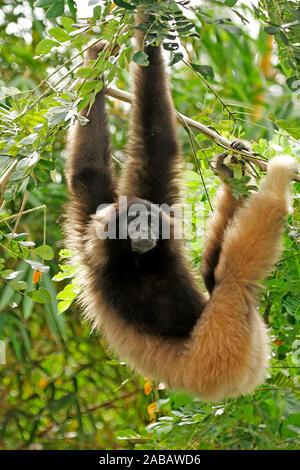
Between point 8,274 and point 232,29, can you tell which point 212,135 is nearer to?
point 232,29

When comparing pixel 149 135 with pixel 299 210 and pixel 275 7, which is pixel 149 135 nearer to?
pixel 299 210

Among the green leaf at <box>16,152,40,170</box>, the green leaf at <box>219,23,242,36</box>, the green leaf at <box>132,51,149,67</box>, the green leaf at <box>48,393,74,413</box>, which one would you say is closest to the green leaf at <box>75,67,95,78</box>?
the green leaf at <box>132,51,149,67</box>

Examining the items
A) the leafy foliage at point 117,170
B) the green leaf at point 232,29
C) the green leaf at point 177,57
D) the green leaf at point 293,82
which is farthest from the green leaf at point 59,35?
the green leaf at point 293,82

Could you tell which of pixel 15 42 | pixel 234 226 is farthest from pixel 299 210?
pixel 15 42

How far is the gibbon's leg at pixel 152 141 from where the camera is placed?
3.00m

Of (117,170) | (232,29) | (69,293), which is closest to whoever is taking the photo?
(232,29)

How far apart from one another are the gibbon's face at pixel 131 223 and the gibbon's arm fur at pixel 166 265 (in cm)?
3

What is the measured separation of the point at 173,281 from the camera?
3.11 m

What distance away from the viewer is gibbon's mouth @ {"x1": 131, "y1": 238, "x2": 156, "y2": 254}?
2838 mm

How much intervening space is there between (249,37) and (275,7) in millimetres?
3750

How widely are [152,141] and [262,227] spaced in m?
0.83

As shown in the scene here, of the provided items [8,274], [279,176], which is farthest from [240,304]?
[8,274]

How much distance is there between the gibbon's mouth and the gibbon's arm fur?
0.16m

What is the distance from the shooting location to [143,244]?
284cm
